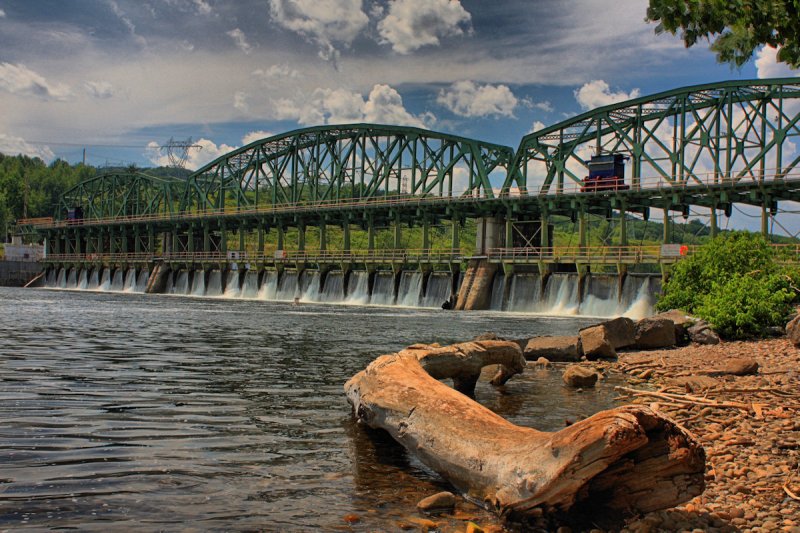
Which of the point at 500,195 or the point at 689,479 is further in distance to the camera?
the point at 500,195

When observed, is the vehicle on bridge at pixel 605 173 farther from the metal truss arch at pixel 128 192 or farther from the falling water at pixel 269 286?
the metal truss arch at pixel 128 192

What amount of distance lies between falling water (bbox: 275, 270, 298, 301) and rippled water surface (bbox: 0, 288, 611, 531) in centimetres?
5758

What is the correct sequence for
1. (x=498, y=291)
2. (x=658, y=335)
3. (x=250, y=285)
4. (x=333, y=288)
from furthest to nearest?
1. (x=250, y=285)
2. (x=333, y=288)
3. (x=498, y=291)
4. (x=658, y=335)

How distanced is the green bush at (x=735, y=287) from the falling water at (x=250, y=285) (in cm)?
5997

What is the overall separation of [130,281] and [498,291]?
6868 centimetres

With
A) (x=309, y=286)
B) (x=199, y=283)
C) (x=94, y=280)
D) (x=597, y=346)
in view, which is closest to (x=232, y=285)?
(x=199, y=283)

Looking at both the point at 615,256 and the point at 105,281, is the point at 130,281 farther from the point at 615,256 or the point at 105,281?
the point at 615,256

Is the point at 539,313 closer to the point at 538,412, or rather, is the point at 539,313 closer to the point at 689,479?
the point at 538,412

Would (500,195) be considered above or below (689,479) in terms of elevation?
above

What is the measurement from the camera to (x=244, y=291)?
86.8m

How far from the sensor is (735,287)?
83.3 feet

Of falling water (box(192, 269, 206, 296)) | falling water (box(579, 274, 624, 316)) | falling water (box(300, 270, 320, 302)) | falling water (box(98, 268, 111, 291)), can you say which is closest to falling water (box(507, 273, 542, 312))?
falling water (box(579, 274, 624, 316))

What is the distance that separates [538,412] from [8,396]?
396 inches

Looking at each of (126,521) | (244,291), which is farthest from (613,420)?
(244,291)
